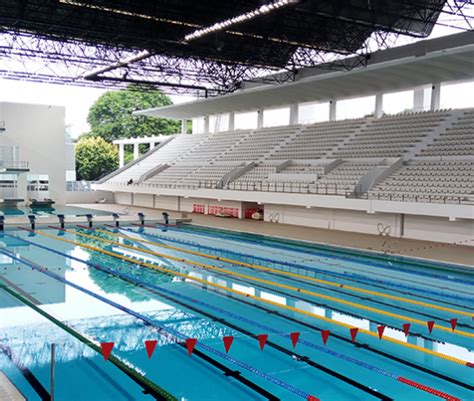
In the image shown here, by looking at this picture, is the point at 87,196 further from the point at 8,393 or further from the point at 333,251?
the point at 8,393

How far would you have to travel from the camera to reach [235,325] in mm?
7477

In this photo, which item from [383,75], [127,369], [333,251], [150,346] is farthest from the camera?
[383,75]

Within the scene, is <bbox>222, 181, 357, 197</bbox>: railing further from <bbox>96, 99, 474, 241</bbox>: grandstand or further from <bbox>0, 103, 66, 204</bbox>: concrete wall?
<bbox>0, 103, 66, 204</bbox>: concrete wall

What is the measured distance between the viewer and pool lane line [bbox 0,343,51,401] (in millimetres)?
4969

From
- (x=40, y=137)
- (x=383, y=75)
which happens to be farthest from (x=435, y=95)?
(x=40, y=137)

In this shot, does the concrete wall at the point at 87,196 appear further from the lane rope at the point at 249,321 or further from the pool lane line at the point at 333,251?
the lane rope at the point at 249,321

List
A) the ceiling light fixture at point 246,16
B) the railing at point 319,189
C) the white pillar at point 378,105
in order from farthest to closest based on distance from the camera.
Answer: the white pillar at point 378,105 < the railing at point 319,189 < the ceiling light fixture at point 246,16

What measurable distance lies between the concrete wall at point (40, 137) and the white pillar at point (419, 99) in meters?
20.6

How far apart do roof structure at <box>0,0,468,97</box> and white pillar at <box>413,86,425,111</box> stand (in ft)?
8.98

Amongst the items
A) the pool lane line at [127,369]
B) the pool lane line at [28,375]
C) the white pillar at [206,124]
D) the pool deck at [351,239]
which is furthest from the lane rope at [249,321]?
the white pillar at [206,124]

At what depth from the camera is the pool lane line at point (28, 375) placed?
4.97 m

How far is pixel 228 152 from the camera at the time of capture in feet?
98.6

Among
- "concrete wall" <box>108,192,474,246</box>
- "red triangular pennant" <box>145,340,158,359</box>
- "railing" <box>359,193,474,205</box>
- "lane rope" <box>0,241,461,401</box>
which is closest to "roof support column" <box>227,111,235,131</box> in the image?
"concrete wall" <box>108,192,474,246</box>

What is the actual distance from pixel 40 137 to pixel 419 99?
2153 cm
